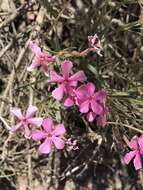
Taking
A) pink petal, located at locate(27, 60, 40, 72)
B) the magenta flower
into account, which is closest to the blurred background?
the magenta flower

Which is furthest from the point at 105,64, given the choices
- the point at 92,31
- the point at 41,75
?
the point at 41,75

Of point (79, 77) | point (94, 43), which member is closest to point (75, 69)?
point (94, 43)

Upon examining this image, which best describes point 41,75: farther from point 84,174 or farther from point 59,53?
point 84,174

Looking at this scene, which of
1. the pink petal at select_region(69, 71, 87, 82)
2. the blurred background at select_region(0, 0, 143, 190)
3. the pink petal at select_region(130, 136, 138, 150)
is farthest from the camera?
the blurred background at select_region(0, 0, 143, 190)

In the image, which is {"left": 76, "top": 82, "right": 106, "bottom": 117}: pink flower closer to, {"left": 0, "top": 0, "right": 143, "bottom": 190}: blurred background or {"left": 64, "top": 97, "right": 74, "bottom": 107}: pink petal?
{"left": 64, "top": 97, "right": 74, "bottom": 107}: pink petal

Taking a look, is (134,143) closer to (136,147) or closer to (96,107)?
(136,147)

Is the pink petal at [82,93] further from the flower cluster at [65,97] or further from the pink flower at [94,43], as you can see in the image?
the pink flower at [94,43]
